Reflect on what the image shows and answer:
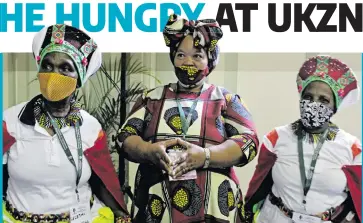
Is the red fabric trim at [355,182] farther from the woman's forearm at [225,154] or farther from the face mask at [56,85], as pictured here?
the face mask at [56,85]

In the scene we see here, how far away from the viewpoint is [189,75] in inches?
88.4

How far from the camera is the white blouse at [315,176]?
2260mm

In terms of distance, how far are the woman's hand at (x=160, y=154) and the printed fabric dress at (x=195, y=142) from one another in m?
0.04

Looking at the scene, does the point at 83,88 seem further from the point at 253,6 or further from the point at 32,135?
the point at 253,6

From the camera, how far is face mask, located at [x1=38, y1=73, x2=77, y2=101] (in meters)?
2.18

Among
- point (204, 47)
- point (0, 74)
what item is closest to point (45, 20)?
point (0, 74)

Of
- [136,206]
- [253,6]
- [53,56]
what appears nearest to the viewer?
[53,56]

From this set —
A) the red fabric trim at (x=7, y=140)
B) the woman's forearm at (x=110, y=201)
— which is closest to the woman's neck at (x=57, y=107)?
the red fabric trim at (x=7, y=140)

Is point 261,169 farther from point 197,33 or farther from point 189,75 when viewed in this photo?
point 197,33

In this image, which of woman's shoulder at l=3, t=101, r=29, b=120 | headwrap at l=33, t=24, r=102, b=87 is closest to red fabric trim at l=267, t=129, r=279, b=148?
headwrap at l=33, t=24, r=102, b=87

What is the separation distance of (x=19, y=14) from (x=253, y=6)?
1029mm

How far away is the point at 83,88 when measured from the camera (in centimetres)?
241

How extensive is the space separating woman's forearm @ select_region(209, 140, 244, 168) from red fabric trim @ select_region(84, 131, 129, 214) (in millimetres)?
417

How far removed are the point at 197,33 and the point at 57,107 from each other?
62 cm
